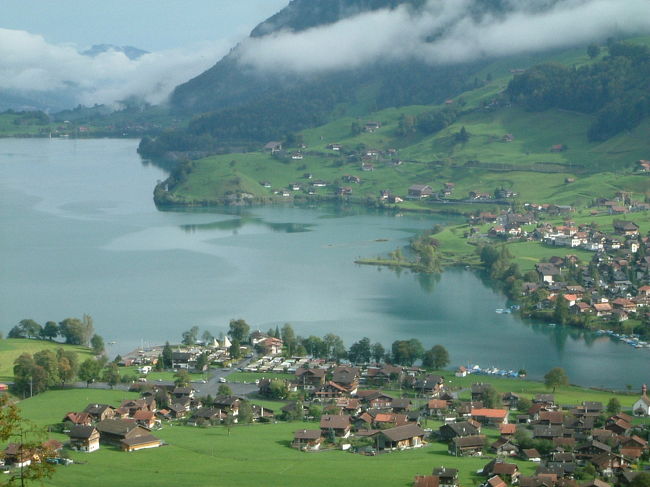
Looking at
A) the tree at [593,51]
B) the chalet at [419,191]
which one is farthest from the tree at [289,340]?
the tree at [593,51]

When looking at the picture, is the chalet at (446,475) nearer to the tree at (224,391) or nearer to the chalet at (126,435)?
the chalet at (126,435)

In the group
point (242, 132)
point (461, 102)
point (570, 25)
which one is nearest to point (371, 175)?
point (461, 102)

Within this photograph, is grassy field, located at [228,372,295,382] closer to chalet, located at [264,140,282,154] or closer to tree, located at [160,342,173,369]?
tree, located at [160,342,173,369]

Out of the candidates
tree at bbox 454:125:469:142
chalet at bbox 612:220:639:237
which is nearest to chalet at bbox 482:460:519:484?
chalet at bbox 612:220:639:237

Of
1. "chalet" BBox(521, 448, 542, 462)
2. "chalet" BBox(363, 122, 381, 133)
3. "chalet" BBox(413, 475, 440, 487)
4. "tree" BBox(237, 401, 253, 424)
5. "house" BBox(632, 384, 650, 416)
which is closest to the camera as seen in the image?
"chalet" BBox(413, 475, 440, 487)

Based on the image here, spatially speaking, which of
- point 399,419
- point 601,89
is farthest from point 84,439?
point 601,89

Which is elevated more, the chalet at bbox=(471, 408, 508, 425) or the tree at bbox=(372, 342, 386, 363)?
the tree at bbox=(372, 342, 386, 363)
